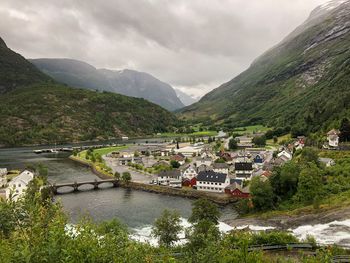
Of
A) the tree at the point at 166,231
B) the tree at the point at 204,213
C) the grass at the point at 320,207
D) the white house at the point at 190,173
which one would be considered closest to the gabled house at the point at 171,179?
the white house at the point at 190,173

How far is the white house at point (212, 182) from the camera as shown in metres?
80.7

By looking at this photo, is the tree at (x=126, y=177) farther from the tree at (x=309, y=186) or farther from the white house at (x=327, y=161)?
the white house at (x=327, y=161)

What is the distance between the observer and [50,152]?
614 ft

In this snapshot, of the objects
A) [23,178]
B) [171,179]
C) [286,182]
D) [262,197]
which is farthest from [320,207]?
[23,178]

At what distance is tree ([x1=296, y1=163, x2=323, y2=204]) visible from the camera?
193ft

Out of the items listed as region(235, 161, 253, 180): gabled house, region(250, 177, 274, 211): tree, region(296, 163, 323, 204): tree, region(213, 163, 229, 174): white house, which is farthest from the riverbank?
region(296, 163, 323, 204): tree

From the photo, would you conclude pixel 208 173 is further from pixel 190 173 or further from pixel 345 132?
pixel 345 132

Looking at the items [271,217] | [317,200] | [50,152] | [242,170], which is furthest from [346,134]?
[50,152]

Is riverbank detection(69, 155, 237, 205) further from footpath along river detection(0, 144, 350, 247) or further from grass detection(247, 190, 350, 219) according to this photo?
grass detection(247, 190, 350, 219)

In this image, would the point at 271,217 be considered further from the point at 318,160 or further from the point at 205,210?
the point at 318,160

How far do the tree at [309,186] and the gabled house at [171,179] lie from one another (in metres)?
36.5

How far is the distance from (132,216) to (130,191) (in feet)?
79.5

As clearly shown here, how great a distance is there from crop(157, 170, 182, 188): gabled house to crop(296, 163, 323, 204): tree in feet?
120

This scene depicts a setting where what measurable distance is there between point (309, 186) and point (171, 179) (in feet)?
134
